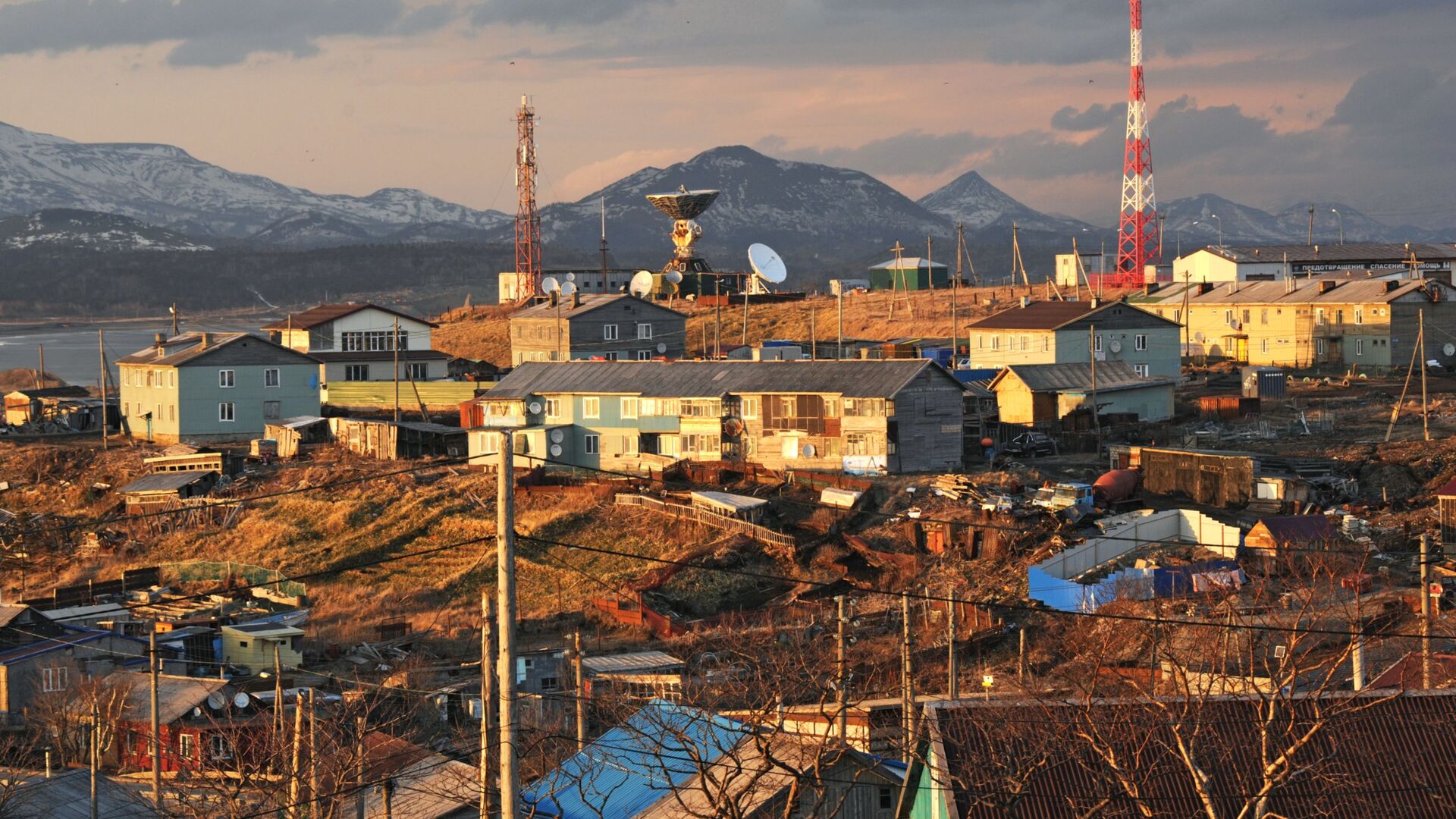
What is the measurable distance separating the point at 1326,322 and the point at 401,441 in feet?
94.4

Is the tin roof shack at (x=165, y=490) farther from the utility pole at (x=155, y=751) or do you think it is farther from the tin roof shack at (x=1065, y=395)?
the tin roof shack at (x=1065, y=395)

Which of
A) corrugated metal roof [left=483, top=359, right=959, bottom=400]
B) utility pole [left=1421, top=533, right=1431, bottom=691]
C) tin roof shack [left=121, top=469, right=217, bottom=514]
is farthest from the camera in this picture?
tin roof shack [left=121, top=469, right=217, bottom=514]

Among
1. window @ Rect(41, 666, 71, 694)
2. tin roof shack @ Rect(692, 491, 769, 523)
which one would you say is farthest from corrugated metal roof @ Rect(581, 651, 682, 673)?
window @ Rect(41, 666, 71, 694)

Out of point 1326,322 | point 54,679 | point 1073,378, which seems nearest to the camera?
point 54,679

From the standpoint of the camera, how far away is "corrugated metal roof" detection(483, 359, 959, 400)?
3391cm

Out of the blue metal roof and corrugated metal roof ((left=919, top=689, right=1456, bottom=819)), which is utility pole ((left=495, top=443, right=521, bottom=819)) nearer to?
corrugated metal roof ((left=919, top=689, right=1456, bottom=819))

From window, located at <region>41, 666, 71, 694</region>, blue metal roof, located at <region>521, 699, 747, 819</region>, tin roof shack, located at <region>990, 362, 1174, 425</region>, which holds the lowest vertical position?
window, located at <region>41, 666, 71, 694</region>

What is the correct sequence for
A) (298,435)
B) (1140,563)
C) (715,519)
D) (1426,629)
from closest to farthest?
(1426,629), (1140,563), (715,519), (298,435)

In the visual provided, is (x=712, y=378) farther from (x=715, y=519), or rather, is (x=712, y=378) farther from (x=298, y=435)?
(x=298, y=435)

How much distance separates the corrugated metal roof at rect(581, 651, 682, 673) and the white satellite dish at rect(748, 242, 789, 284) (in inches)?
1674

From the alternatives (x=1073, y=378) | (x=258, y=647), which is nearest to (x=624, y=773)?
(x=258, y=647)

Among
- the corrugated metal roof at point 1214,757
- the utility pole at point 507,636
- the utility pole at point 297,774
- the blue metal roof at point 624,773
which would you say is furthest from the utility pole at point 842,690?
the utility pole at point 297,774

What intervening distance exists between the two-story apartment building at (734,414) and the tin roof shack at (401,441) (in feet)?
3.04

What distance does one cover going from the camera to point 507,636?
10.6 m
